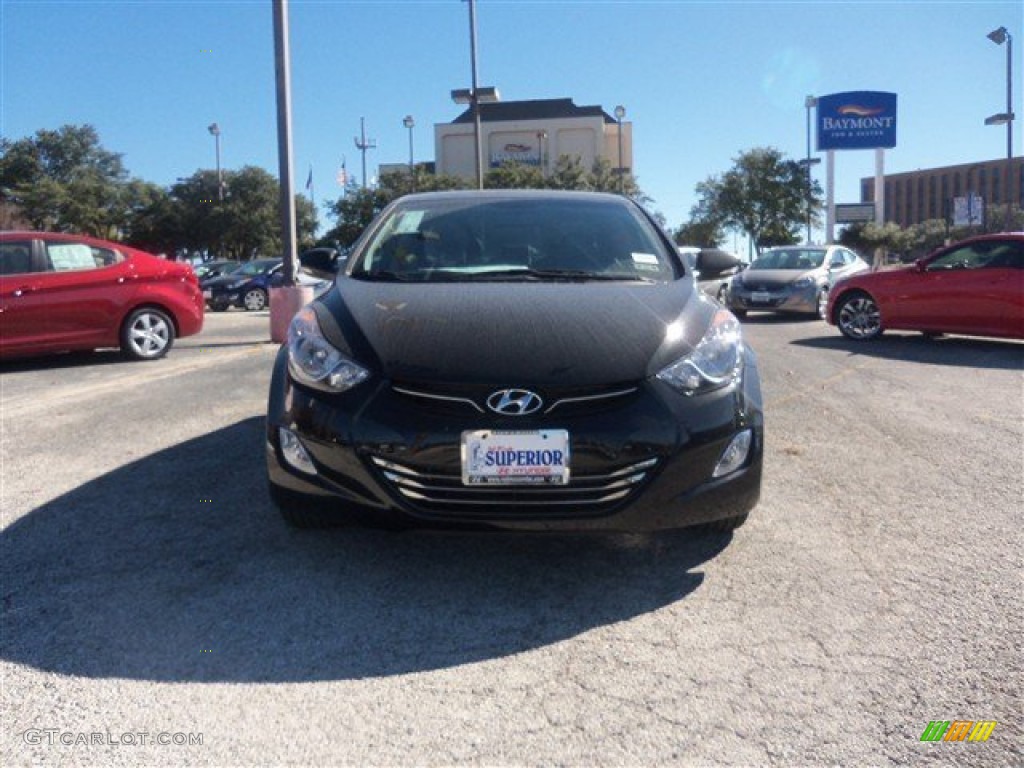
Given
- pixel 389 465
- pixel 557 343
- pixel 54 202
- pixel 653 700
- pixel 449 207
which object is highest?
pixel 54 202

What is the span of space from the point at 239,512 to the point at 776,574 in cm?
230

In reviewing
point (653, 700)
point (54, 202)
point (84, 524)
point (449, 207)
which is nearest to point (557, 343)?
point (653, 700)

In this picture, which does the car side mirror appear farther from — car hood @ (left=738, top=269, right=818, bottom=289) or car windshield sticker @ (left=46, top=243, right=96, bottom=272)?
car hood @ (left=738, top=269, right=818, bottom=289)

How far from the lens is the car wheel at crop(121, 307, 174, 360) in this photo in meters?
9.54

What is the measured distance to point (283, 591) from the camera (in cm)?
308

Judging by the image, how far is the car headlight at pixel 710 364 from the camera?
3.02 metres

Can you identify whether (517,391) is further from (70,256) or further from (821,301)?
(821,301)

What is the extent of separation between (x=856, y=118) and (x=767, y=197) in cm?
1093

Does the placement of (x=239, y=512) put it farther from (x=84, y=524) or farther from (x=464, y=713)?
(x=464, y=713)

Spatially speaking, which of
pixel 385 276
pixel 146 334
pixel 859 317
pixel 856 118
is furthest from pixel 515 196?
pixel 856 118

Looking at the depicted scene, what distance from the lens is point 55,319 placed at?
8977 mm

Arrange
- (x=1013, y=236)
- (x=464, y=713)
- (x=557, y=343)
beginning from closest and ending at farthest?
(x=464, y=713) < (x=557, y=343) < (x=1013, y=236)

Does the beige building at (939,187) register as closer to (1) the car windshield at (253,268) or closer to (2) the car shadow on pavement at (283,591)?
(1) the car windshield at (253,268)

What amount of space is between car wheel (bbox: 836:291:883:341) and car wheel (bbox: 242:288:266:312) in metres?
14.7
